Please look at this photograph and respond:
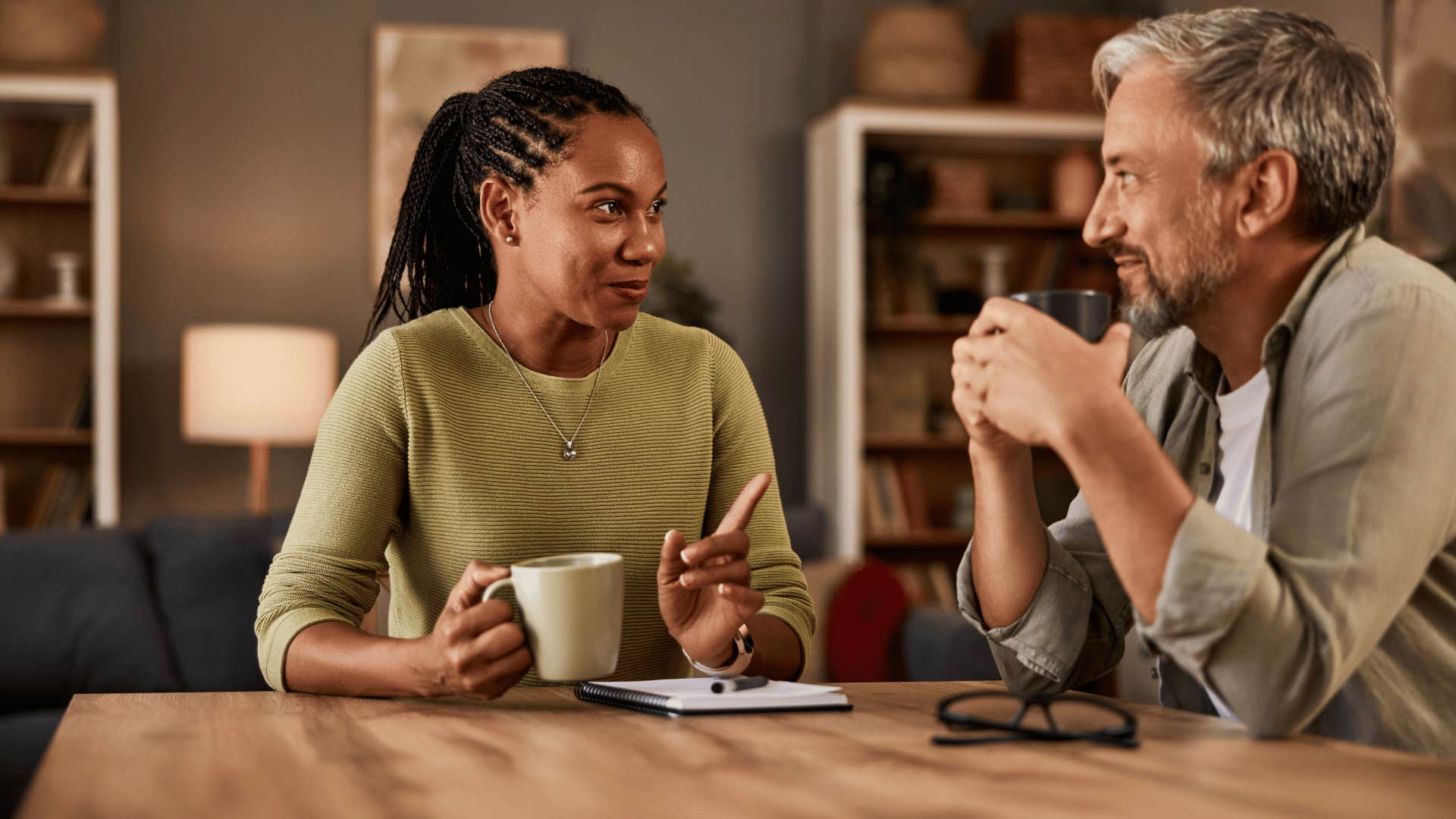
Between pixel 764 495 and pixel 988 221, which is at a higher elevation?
pixel 988 221

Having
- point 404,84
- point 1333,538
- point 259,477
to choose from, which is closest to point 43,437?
point 259,477

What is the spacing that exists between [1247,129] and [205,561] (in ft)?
Answer: 9.50

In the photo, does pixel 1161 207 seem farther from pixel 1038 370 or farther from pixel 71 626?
pixel 71 626

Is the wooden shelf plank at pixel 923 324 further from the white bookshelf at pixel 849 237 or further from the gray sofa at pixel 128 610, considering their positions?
the gray sofa at pixel 128 610

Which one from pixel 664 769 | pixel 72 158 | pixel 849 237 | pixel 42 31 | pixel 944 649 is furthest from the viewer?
pixel 849 237

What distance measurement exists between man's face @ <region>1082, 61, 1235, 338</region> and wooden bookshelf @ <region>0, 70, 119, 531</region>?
3848 millimetres

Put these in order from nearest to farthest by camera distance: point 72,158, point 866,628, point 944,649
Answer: point 944,649
point 866,628
point 72,158

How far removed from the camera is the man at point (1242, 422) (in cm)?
101

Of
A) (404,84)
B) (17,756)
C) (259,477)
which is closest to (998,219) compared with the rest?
(404,84)

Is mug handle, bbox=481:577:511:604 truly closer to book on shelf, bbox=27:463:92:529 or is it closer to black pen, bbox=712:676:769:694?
black pen, bbox=712:676:769:694

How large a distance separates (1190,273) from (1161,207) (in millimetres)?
63

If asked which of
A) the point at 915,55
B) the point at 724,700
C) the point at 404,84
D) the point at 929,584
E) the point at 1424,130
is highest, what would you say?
the point at 915,55

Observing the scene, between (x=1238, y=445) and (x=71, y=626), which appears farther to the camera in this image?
(x=71, y=626)

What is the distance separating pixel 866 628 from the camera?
3.85m
